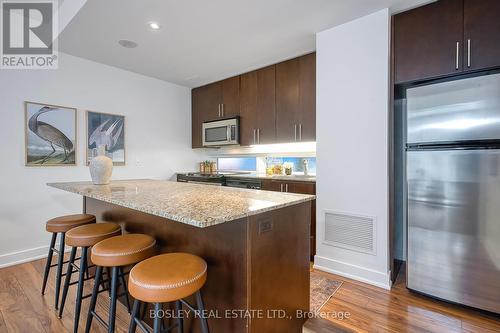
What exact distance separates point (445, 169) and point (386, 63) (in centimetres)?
102

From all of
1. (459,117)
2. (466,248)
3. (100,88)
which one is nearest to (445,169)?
(459,117)

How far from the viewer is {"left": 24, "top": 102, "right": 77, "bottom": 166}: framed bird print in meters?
2.84

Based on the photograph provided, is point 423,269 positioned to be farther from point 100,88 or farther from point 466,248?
point 100,88

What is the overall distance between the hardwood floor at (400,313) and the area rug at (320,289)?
47 millimetres

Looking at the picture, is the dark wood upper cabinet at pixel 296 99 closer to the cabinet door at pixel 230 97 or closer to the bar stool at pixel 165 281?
the cabinet door at pixel 230 97

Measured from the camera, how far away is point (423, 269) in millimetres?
2031

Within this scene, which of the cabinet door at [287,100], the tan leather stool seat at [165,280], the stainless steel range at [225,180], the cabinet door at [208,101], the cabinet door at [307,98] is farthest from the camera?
the cabinet door at [208,101]

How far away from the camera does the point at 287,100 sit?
3199 millimetres

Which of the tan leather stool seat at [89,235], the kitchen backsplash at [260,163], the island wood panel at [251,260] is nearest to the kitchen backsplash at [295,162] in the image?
the kitchen backsplash at [260,163]

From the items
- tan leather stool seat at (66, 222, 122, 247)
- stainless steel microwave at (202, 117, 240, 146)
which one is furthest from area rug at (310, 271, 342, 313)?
stainless steel microwave at (202, 117, 240, 146)

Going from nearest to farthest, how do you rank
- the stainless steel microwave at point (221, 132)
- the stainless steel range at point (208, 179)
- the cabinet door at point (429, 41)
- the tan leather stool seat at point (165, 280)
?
the tan leather stool seat at point (165, 280)
the cabinet door at point (429, 41)
the stainless steel range at point (208, 179)
the stainless steel microwave at point (221, 132)

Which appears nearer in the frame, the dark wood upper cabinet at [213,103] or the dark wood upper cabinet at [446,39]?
the dark wood upper cabinet at [446,39]

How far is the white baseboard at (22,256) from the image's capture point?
270cm

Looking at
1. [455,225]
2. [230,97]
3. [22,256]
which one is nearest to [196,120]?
[230,97]
